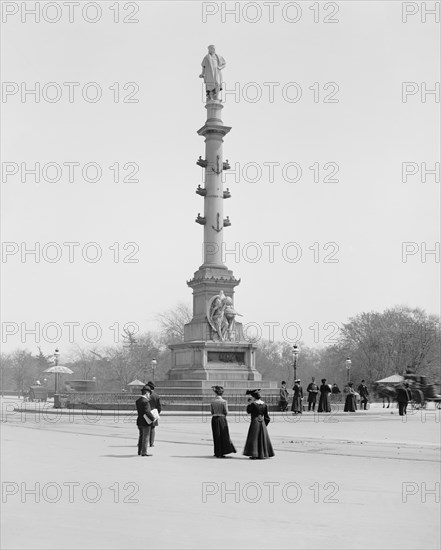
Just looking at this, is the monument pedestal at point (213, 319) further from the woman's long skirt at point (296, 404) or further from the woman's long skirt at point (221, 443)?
the woman's long skirt at point (221, 443)

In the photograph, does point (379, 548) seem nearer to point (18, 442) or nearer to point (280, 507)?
point (280, 507)

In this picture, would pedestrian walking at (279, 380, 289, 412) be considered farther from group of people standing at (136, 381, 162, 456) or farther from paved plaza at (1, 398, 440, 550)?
group of people standing at (136, 381, 162, 456)

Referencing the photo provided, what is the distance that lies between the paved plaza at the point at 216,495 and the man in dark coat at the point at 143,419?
0.30 m

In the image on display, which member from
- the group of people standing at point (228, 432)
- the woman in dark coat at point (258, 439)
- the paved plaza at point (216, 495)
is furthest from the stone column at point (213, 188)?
the woman in dark coat at point (258, 439)

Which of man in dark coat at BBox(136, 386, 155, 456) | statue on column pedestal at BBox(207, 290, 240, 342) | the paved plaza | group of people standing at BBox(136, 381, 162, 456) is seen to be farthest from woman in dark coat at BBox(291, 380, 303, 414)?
man in dark coat at BBox(136, 386, 155, 456)

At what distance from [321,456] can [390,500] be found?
5.68 meters

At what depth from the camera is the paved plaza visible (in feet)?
26.8

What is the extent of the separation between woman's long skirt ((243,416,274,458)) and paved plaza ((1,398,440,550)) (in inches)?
9.9

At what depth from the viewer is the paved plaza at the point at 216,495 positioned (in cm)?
816

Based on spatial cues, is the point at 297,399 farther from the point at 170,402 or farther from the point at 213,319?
the point at 213,319

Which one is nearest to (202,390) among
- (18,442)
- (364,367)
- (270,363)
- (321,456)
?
(18,442)

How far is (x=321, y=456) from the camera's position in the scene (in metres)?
15.9

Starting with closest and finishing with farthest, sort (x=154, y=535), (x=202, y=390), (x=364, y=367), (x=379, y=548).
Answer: (x=379, y=548), (x=154, y=535), (x=202, y=390), (x=364, y=367)

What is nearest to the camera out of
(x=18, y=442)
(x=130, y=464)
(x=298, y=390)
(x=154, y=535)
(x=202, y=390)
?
(x=154, y=535)
